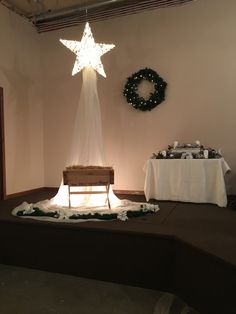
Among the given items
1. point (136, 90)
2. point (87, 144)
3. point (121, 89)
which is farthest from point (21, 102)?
point (136, 90)

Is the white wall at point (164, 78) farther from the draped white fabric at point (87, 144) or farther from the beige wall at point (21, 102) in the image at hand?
the draped white fabric at point (87, 144)

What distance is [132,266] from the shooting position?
107 inches

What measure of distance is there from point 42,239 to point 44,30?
4.60m

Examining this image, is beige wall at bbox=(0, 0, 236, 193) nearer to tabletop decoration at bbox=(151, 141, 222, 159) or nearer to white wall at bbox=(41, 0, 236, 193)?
white wall at bbox=(41, 0, 236, 193)

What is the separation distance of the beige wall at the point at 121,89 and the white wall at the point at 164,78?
0.02m

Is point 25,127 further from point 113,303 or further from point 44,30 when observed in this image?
point 113,303

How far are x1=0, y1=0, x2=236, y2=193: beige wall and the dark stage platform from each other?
1.96 m

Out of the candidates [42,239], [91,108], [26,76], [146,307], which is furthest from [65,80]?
[146,307]

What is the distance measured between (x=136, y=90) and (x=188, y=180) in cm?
204

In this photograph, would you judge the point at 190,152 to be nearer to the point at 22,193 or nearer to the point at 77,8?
the point at 22,193

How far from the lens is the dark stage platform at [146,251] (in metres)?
2.15

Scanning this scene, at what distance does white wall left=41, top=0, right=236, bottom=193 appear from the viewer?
4.89m

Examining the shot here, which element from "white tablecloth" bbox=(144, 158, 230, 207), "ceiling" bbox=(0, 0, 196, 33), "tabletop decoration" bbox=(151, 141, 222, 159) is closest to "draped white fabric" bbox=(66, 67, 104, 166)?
"white tablecloth" bbox=(144, 158, 230, 207)

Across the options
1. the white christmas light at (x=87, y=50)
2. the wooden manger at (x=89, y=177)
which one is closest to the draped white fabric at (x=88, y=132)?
the white christmas light at (x=87, y=50)
